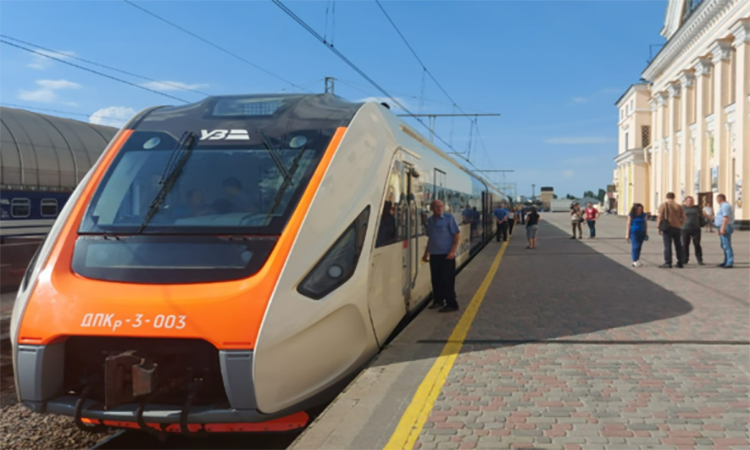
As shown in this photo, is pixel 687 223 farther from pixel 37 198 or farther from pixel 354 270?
pixel 37 198

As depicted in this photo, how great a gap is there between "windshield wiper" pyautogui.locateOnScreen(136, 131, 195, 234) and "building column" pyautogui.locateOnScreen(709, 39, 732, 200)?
35.9 metres

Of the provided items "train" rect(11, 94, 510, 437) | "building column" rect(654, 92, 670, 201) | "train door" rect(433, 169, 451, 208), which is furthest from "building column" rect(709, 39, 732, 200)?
"train" rect(11, 94, 510, 437)

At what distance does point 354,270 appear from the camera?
5.23 m

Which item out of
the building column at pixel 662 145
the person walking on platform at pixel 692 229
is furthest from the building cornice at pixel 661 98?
the person walking on platform at pixel 692 229

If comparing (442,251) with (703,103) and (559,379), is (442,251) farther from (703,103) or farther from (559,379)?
(703,103)

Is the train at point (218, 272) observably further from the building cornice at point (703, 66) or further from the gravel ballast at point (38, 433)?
the building cornice at point (703, 66)

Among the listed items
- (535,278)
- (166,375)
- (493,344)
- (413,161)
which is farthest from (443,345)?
(535,278)

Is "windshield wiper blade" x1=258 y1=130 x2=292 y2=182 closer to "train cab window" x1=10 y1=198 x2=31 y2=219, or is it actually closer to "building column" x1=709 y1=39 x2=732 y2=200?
"train cab window" x1=10 y1=198 x2=31 y2=219

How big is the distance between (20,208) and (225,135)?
1285 cm

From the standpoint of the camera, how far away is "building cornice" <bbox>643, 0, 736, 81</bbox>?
3647cm

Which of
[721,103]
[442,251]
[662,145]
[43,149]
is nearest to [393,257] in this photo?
[442,251]

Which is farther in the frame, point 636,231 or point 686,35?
point 686,35

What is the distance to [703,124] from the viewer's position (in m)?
39.4

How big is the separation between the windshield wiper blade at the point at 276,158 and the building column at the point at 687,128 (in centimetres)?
4263
